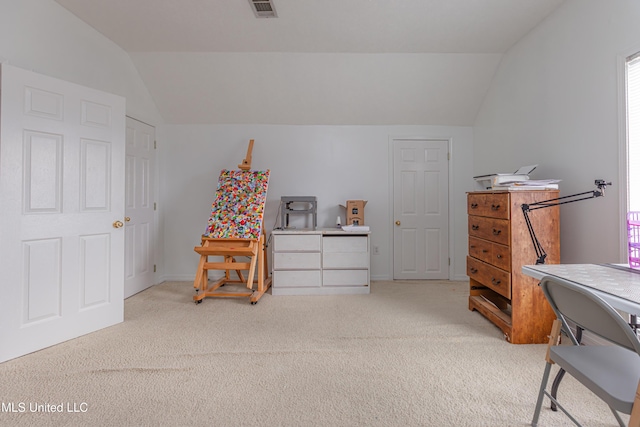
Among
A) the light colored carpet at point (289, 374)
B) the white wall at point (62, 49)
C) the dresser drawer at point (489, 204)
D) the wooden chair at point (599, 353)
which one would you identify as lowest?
the light colored carpet at point (289, 374)

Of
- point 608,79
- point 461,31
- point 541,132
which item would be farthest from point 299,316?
point 461,31

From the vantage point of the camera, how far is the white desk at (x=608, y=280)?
110cm

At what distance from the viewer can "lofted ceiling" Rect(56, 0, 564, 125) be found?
8.69 ft

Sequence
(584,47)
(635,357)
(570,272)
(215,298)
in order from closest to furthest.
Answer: (635,357) < (570,272) < (584,47) < (215,298)

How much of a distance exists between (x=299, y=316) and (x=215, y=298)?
114cm

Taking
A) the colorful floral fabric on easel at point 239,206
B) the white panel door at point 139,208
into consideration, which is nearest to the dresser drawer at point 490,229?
the colorful floral fabric on easel at point 239,206

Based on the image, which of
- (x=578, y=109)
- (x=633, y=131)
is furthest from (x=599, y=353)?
(x=578, y=109)

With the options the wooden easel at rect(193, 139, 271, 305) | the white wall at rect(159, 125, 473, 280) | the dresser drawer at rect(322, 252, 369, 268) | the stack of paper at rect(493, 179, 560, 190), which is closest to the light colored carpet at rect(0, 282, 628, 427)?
the wooden easel at rect(193, 139, 271, 305)

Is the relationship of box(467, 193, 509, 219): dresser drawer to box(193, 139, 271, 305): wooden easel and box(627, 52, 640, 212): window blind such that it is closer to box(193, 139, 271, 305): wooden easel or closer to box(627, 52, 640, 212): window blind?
box(627, 52, 640, 212): window blind

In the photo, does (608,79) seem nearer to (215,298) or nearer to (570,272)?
(570,272)

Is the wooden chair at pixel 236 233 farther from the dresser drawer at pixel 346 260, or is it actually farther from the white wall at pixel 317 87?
the white wall at pixel 317 87

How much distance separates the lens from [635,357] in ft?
3.86

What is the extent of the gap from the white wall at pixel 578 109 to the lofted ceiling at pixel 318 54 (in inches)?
14.2

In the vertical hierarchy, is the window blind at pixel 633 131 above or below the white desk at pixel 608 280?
above
